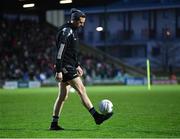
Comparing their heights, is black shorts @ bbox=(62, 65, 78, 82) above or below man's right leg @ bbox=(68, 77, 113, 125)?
above

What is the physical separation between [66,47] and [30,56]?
38453 mm

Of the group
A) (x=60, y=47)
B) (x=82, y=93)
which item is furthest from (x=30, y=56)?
(x=60, y=47)

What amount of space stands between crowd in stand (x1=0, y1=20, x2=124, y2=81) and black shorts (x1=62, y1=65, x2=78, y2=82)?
34659 millimetres

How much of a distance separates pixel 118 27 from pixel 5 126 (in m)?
63.5

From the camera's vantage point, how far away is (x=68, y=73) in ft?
35.8

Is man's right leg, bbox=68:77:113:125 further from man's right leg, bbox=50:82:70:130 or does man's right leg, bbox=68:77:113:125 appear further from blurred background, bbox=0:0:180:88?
blurred background, bbox=0:0:180:88

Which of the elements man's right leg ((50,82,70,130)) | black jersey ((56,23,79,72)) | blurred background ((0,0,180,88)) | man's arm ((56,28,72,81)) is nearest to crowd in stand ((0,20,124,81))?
blurred background ((0,0,180,88))

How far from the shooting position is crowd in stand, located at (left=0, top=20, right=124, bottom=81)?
152 feet

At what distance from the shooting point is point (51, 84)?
46250mm

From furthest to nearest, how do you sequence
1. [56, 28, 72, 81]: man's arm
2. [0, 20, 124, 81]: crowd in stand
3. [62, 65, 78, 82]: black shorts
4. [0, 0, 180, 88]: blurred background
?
[0, 0, 180, 88]: blurred background → [0, 20, 124, 81]: crowd in stand → [62, 65, 78, 82]: black shorts → [56, 28, 72, 81]: man's arm

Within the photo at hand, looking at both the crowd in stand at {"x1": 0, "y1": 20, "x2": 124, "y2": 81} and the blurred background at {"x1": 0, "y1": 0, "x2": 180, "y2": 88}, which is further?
the blurred background at {"x1": 0, "y1": 0, "x2": 180, "y2": 88}

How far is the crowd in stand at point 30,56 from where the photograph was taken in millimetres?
46375

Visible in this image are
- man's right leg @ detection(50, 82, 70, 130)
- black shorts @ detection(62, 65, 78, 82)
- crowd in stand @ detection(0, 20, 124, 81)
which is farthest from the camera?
crowd in stand @ detection(0, 20, 124, 81)

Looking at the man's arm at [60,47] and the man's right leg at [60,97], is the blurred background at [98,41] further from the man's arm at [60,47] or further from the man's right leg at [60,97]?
the man's arm at [60,47]
